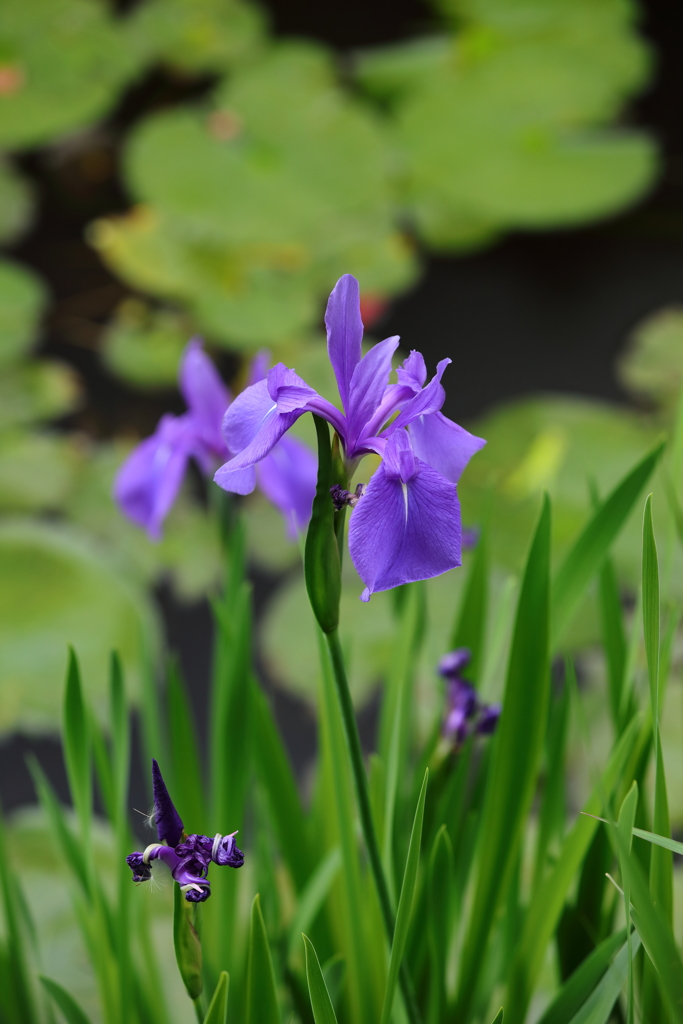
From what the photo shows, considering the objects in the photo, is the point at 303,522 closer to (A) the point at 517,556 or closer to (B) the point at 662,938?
(B) the point at 662,938

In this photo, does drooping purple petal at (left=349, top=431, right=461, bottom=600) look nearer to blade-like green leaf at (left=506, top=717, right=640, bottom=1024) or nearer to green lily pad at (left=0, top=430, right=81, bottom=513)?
blade-like green leaf at (left=506, top=717, right=640, bottom=1024)

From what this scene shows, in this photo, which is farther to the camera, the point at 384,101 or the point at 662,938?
the point at 384,101

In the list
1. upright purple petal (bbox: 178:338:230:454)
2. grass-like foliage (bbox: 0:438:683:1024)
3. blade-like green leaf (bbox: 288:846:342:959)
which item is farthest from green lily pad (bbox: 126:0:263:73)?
blade-like green leaf (bbox: 288:846:342:959)

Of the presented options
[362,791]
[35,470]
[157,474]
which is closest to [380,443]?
[362,791]

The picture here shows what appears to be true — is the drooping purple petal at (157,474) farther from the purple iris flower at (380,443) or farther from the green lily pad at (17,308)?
the green lily pad at (17,308)

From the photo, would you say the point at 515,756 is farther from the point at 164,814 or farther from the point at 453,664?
the point at 164,814

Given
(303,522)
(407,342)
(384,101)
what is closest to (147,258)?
(407,342)
